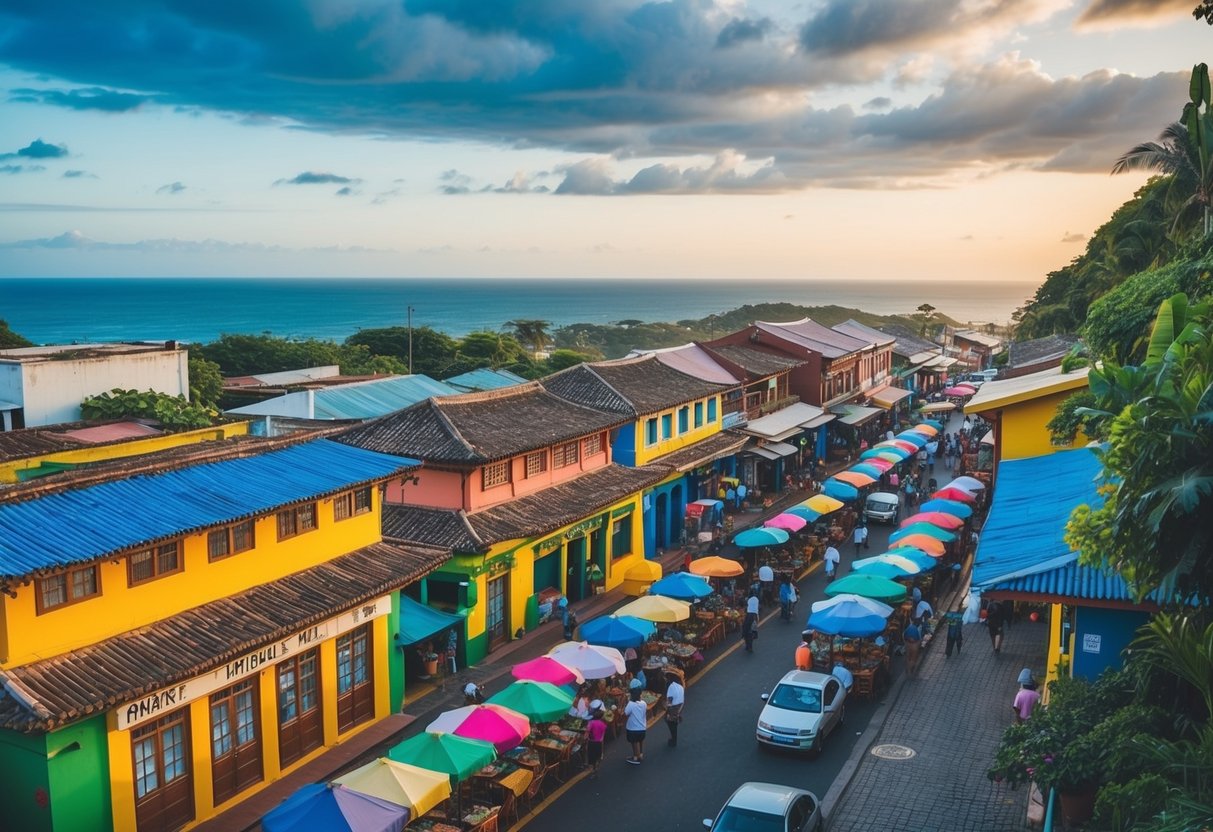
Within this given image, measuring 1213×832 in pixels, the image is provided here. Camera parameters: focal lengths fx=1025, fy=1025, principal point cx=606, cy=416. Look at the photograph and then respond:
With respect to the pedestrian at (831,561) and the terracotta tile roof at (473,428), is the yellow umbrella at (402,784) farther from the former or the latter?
the pedestrian at (831,561)

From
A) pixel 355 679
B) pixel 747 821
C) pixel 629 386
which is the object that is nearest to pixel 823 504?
pixel 629 386

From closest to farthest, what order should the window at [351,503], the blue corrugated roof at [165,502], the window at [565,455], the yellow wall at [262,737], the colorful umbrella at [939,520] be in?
the blue corrugated roof at [165,502]
the yellow wall at [262,737]
the window at [351,503]
the window at [565,455]
the colorful umbrella at [939,520]

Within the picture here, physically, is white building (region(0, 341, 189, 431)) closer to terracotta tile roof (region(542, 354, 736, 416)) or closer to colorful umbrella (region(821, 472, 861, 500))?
terracotta tile roof (region(542, 354, 736, 416))

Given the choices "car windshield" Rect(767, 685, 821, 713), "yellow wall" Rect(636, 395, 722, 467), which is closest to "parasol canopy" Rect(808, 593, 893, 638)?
"car windshield" Rect(767, 685, 821, 713)

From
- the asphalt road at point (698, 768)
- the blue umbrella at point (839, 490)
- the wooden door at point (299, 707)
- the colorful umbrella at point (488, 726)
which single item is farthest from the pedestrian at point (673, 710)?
the blue umbrella at point (839, 490)

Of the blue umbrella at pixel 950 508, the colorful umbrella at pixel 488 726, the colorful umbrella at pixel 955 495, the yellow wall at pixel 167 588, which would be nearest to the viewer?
the yellow wall at pixel 167 588

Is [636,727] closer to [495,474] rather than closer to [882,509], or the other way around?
[495,474]

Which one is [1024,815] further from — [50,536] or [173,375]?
[173,375]
